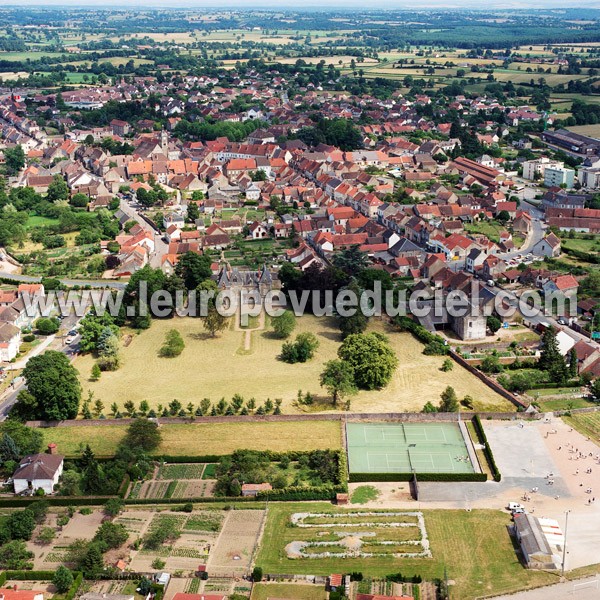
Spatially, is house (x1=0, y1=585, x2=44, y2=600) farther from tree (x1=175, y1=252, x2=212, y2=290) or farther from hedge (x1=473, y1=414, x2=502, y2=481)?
tree (x1=175, y1=252, x2=212, y2=290)

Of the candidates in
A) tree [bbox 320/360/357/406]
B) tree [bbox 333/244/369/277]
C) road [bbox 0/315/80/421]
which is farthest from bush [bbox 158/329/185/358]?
tree [bbox 333/244/369/277]

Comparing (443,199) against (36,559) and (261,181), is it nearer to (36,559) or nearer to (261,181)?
(261,181)

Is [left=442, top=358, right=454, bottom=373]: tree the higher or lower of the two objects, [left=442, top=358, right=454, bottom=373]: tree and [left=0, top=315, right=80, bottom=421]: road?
the higher

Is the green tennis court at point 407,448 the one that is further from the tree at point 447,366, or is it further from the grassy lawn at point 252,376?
the tree at point 447,366

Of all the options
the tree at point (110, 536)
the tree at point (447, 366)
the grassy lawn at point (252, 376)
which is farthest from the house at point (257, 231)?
the tree at point (110, 536)

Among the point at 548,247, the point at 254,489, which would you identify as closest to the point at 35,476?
the point at 254,489

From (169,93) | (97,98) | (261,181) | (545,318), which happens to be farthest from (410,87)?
(545,318)
